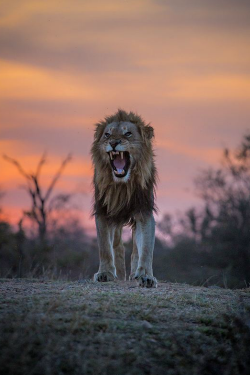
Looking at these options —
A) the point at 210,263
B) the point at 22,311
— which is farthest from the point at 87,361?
the point at 210,263

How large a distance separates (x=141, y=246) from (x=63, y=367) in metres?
3.42

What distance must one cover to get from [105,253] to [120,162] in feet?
3.61

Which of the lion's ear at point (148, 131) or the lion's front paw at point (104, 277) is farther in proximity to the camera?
the lion's ear at point (148, 131)

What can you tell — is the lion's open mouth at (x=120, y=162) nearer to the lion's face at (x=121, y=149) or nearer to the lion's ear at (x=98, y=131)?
the lion's face at (x=121, y=149)

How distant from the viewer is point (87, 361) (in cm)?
395

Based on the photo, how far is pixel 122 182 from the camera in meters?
7.39

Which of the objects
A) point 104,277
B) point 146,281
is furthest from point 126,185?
point 146,281

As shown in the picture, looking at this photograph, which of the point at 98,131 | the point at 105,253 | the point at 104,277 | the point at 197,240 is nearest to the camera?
the point at 104,277

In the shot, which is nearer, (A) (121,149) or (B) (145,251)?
(B) (145,251)

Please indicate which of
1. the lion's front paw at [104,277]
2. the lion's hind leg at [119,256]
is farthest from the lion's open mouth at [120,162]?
the lion's hind leg at [119,256]

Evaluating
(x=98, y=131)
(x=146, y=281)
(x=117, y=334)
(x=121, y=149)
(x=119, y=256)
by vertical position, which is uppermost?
(x=98, y=131)

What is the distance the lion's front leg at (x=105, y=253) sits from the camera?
7285 mm

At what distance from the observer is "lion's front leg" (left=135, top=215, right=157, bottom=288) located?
6.90 meters

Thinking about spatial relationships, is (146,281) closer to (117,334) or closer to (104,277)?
(104,277)
